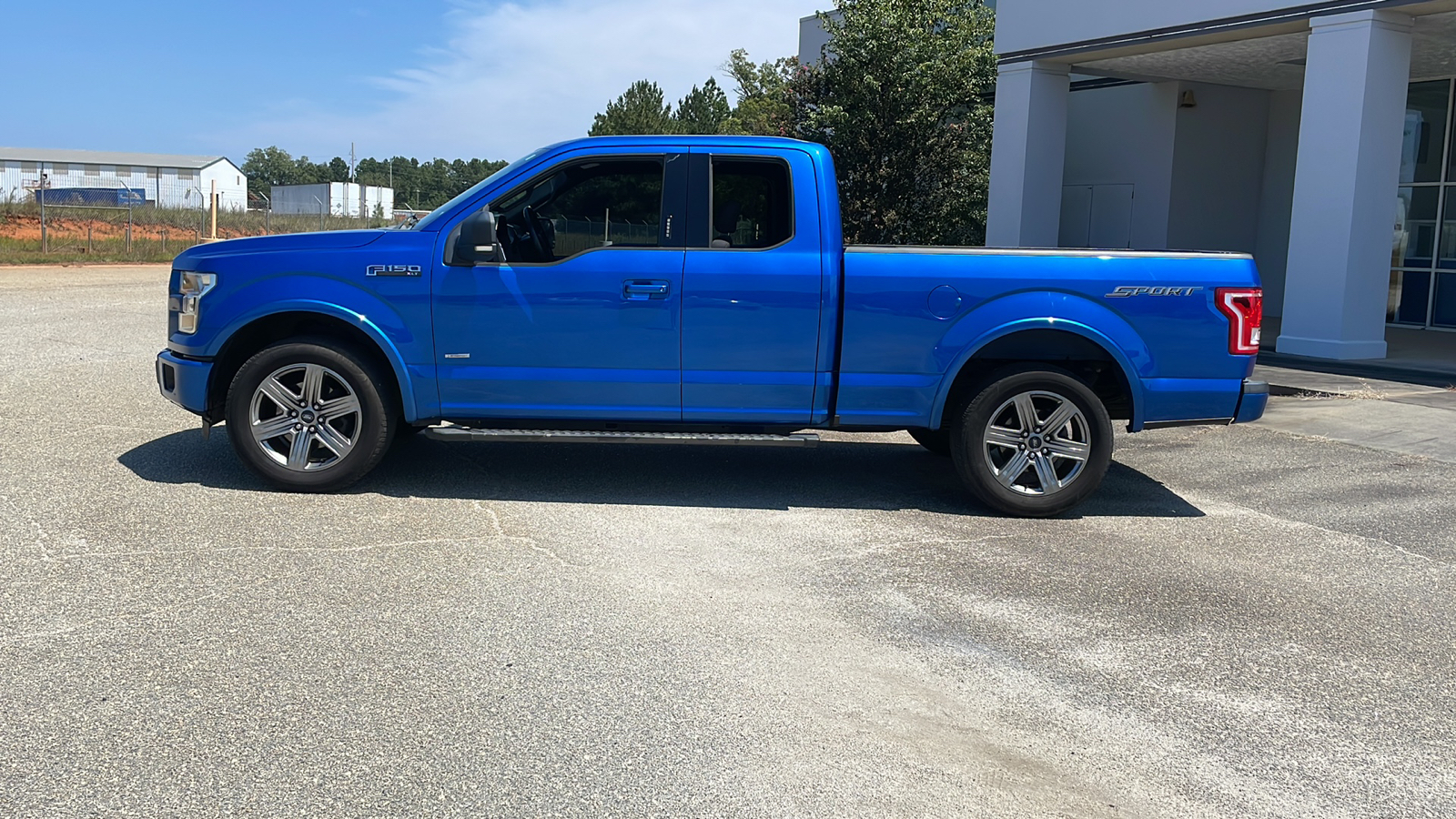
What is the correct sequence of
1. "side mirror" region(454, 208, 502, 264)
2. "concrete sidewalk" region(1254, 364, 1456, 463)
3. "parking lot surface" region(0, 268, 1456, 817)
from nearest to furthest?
"parking lot surface" region(0, 268, 1456, 817), "side mirror" region(454, 208, 502, 264), "concrete sidewalk" region(1254, 364, 1456, 463)

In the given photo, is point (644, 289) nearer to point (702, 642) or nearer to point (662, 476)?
point (662, 476)

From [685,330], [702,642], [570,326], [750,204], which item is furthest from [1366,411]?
[702,642]

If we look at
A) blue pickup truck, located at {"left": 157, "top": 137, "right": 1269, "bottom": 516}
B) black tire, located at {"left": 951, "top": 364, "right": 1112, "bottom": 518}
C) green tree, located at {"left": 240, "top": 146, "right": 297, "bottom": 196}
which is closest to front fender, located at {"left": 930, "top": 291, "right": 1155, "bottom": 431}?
blue pickup truck, located at {"left": 157, "top": 137, "right": 1269, "bottom": 516}

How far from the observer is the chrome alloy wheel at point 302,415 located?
22.2 ft

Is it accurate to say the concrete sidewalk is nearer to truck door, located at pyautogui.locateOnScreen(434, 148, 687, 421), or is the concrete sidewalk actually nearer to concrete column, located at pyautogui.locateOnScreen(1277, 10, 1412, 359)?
concrete column, located at pyautogui.locateOnScreen(1277, 10, 1412, 359)

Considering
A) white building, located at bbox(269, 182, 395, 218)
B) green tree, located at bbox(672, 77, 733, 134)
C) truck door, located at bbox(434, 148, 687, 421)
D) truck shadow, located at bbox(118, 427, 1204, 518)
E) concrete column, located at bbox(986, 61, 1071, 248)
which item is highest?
green tree, located at bbox(672, 77, 733, 134)

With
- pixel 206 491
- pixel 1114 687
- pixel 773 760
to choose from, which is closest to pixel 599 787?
pixel 773 760

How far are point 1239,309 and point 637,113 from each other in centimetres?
5695

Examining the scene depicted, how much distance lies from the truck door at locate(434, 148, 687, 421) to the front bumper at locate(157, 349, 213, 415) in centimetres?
136

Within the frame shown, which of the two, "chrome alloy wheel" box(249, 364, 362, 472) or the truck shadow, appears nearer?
"chrome alloy wheel" box(249, 364, 362, 472)

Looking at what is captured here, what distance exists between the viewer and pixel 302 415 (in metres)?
6.78

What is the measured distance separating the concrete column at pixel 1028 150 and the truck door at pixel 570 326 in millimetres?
12903

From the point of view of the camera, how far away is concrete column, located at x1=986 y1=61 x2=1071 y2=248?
1839 cm

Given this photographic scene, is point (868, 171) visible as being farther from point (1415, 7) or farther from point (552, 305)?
point (552, 305)
